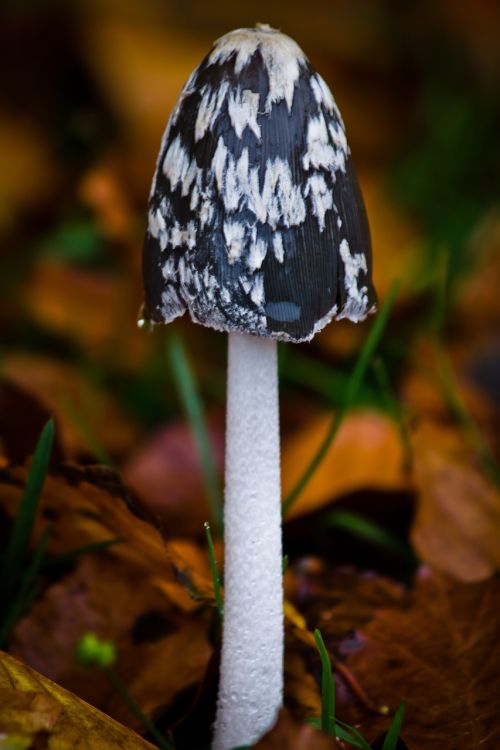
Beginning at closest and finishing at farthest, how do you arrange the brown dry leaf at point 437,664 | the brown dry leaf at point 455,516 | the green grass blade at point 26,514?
the brown dry leaf at point 437,664 < the green grass blade at point 26,514 < the brown dry leaf at point 455,516

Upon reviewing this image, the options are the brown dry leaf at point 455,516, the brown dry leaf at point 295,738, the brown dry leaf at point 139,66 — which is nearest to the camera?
the brown dry leaf at point 295,738

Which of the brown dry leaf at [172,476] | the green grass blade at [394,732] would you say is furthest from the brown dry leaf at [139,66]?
the green grass blade at [394,732]

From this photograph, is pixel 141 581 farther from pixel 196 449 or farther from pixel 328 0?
pixel 328 0

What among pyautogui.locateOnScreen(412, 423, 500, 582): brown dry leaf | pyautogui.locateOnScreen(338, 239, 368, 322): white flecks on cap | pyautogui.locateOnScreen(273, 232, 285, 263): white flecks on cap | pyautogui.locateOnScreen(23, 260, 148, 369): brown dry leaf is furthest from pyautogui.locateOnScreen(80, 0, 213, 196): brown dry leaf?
pyautogui.locateOnScreen(273, 232, 285, 263): white flecks on cap

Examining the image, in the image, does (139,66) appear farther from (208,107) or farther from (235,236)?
(235,236)

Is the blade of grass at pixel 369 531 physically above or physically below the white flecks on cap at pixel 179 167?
below

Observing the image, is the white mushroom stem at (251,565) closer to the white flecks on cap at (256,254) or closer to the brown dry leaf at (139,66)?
the white flecks on cap at (256,254)

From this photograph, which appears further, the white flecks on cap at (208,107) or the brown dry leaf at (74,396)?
the brown dry leaf at (74,396)
